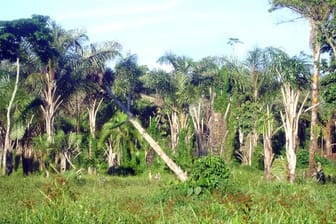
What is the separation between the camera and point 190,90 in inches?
1280

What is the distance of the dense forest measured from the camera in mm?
21719

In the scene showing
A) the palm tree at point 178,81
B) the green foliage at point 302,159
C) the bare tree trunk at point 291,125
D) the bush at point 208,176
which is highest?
the palm tree at point 178,81

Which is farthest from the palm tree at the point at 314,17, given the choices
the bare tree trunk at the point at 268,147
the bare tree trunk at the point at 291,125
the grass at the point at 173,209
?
the grass at the point at 173,209

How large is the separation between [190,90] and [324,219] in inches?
978

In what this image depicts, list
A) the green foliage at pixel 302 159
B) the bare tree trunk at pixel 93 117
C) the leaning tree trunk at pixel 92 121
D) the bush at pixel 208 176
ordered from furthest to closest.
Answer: the green foliage at pixel 302 159 < the bare tree trunk at pixel 93 117 < the leaning tree trunk at pixel 92 121 < the bush at pixel 208 176

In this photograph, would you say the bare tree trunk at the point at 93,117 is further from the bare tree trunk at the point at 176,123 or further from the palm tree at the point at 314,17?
the palm tree at the point at 314,17

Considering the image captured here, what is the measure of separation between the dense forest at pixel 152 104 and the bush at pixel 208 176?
4.53 m

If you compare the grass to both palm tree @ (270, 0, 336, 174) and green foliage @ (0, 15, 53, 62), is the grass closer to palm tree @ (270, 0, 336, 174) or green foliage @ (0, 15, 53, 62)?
palm tree @ (270, 0, 336, 174)

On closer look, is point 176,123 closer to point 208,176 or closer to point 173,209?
point 208,176

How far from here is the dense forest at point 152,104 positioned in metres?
21.7

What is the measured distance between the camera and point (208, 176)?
49.0 ft

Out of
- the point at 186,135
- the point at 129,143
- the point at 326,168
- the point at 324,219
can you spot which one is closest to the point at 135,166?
the point at 129,143

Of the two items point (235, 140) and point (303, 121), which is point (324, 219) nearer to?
point (235, 140)

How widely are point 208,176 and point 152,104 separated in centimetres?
2080
